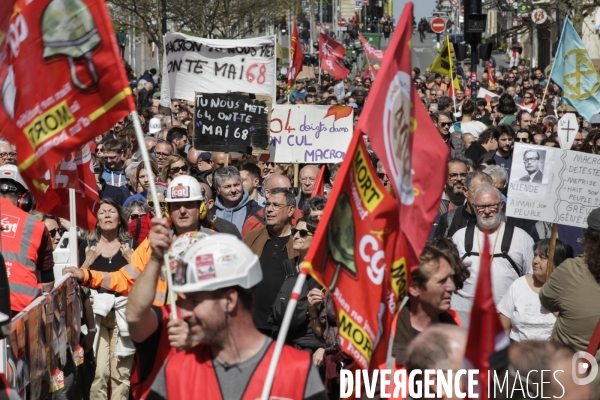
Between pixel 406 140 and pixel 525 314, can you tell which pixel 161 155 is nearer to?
pixel 525 314

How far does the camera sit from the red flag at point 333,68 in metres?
24.2

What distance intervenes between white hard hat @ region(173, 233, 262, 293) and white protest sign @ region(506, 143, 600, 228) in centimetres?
427

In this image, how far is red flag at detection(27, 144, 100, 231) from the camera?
20.2ft

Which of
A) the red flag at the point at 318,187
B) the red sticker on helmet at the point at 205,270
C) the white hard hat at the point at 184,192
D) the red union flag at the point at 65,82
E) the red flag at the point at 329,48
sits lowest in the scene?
the red flag at the point at 318,187

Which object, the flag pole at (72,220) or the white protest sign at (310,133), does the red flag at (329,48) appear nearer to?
the white protest sign at (310,133)

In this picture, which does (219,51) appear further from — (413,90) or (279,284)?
(413,90)

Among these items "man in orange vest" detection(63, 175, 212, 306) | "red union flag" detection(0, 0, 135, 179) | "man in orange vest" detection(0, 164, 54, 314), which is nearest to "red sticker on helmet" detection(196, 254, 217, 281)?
"red union flag" detection(0, 0, 135, 179)

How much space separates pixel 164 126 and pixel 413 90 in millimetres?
13936

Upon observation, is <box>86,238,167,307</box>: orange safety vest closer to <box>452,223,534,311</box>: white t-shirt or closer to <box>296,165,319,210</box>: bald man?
<box>452,223,534,311</box>: white t-shirt

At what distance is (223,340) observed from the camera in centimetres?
355

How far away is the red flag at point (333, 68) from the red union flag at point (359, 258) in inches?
793

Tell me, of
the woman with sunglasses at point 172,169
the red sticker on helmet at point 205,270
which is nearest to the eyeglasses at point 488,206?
the woman with sunglasses at point 172,169

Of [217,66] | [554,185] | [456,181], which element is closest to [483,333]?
[554,185]

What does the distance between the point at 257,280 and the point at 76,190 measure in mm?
2987
